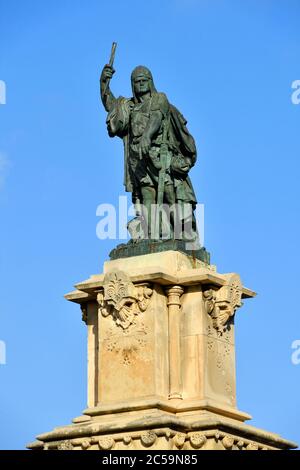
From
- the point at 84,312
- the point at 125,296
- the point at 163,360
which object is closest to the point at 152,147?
the point at 125,296

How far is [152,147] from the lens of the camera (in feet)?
112

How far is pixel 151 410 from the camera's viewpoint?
32.0 metres

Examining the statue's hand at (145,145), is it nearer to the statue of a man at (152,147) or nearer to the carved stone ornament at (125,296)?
the statue of a man at (152,147)

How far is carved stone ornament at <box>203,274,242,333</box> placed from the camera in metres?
33.1

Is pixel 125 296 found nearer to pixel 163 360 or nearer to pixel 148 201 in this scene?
pixel 163 360

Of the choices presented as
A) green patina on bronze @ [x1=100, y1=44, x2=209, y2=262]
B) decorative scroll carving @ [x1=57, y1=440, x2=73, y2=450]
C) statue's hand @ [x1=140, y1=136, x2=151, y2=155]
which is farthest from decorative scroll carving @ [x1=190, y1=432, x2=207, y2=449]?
statue's hand @ [x1=140, y1=136, x2=151, y2=155]

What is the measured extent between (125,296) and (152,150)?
3.13 metres

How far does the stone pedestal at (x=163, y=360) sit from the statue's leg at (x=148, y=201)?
0.89 meters

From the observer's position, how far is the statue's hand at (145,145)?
111 ft

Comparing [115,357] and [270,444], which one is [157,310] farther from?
[270,444]

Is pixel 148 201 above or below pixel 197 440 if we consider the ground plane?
above

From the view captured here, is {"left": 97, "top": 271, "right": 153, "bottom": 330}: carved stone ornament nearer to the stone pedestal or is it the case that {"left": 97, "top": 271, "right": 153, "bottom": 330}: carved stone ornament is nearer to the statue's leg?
the stone pedestal
